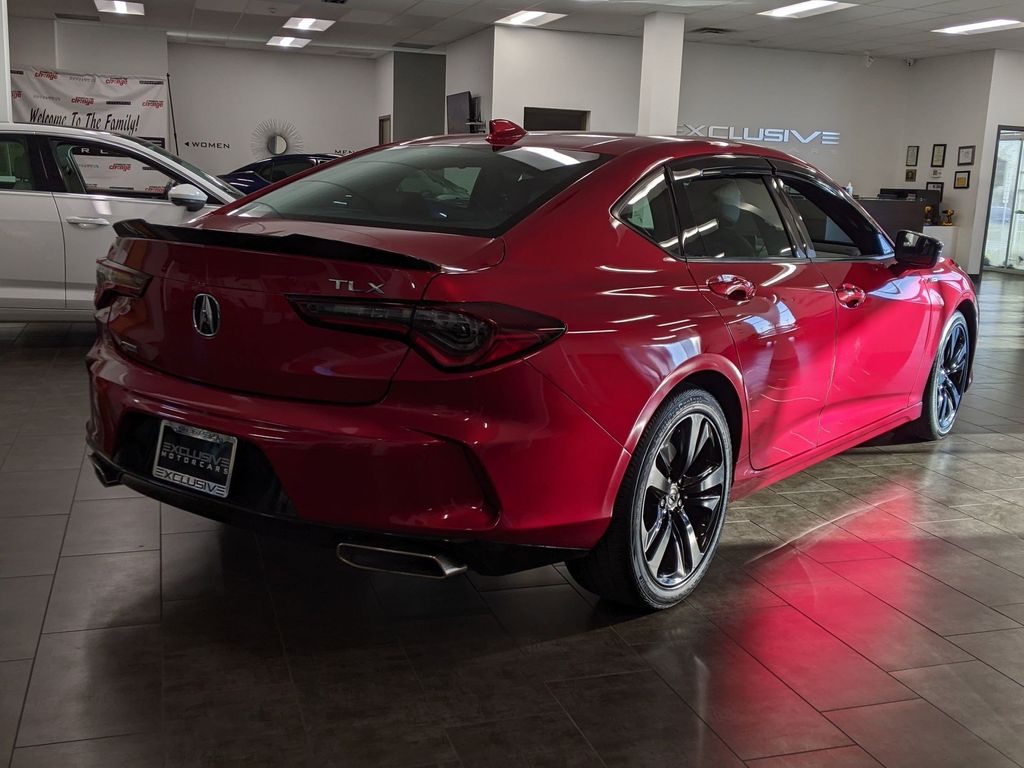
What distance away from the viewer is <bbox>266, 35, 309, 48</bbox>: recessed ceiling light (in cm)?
1783

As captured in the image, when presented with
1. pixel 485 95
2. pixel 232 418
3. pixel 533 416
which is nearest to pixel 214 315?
pixel 232 418

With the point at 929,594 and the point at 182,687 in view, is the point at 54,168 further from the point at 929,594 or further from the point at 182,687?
the point at 929,594

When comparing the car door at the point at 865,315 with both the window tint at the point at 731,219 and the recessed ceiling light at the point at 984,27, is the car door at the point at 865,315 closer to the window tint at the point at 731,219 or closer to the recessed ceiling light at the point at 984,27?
the window tint at the point at 731,219

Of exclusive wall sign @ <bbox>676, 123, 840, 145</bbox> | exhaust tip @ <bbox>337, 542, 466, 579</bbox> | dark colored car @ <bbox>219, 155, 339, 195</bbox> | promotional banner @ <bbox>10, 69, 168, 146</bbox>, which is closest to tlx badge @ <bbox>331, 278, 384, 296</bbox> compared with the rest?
exhaust tip @ <bbox>337, 542, 466, 579</bbox>

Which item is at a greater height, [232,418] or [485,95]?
[485,95]

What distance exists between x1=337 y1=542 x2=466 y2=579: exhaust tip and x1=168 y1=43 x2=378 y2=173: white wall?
19.2 meters

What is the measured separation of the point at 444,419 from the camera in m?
2.06

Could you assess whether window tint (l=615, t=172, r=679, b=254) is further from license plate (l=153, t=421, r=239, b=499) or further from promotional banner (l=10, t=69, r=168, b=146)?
promotional banner (l=10, t=69, r=168, b=146)

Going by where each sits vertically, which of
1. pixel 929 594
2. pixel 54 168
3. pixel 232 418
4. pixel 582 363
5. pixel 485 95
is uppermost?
pixel 485 95

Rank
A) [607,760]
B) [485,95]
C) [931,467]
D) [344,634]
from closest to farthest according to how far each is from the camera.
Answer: [607,760], [344,634], [931,467], [485,95]

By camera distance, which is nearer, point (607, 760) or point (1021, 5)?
point (607, 760)

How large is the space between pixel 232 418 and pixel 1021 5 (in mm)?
12128

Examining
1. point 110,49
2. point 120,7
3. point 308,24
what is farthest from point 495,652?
point 110,49

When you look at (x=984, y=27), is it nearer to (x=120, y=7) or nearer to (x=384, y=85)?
(x=384, y=85)
